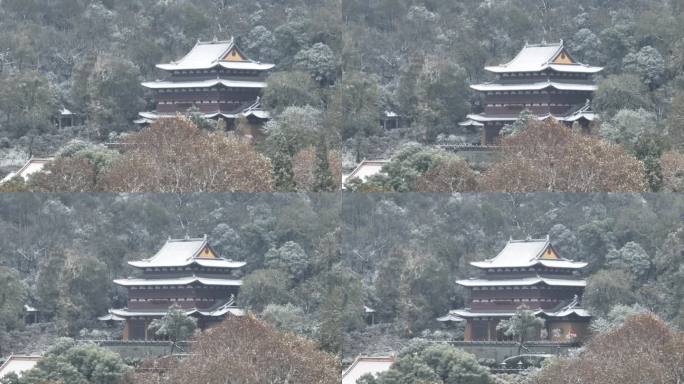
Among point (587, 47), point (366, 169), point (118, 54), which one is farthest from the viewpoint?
point (587, 47)

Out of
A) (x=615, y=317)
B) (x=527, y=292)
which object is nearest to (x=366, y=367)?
(x=615, y=317)

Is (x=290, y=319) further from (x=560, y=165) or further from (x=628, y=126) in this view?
(x=628, y=126)

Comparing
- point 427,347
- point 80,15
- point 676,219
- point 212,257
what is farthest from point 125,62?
point 676,219

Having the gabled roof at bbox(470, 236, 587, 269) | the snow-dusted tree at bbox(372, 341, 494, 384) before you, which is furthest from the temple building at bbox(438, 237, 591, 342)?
the snow-dusted tree at bbox(372, 341, 494, 384)

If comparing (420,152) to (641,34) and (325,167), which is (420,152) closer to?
(325,167)

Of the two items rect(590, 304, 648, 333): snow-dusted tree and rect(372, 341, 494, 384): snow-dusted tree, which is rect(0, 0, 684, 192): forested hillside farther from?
rect(372, 341, 494, 384): snow-dusted tree
